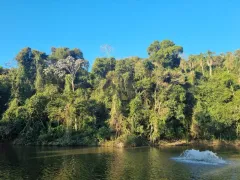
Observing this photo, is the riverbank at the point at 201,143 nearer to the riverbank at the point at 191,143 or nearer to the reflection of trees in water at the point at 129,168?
the riverbank at the point at 191,143

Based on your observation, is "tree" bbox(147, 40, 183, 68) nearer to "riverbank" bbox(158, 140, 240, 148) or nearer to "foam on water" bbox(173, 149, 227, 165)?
"riverbank" bbox(158, 140, 240, 148)

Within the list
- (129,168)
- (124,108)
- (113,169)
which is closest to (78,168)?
(113,169)

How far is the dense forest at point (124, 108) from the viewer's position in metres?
56.4

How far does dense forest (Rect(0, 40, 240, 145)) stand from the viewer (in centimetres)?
5638

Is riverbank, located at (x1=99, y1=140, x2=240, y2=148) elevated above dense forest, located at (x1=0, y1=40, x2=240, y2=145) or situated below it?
below

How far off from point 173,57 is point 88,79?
1144 inches

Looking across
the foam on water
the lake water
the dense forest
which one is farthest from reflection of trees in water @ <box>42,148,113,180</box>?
the dense forest

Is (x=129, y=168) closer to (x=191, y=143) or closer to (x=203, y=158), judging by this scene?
(x=203, y=158)

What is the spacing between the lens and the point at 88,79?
243ft

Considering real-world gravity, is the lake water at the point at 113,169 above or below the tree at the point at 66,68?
below

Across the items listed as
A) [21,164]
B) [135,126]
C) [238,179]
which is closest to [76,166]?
[21,164]

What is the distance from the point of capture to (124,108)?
59781 mm

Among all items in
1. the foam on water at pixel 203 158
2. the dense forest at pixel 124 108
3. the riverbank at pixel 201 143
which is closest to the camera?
the foam on water at pixel 203 158

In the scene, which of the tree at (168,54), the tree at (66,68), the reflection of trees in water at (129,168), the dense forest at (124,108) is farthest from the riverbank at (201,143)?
the tree at (168,54)
